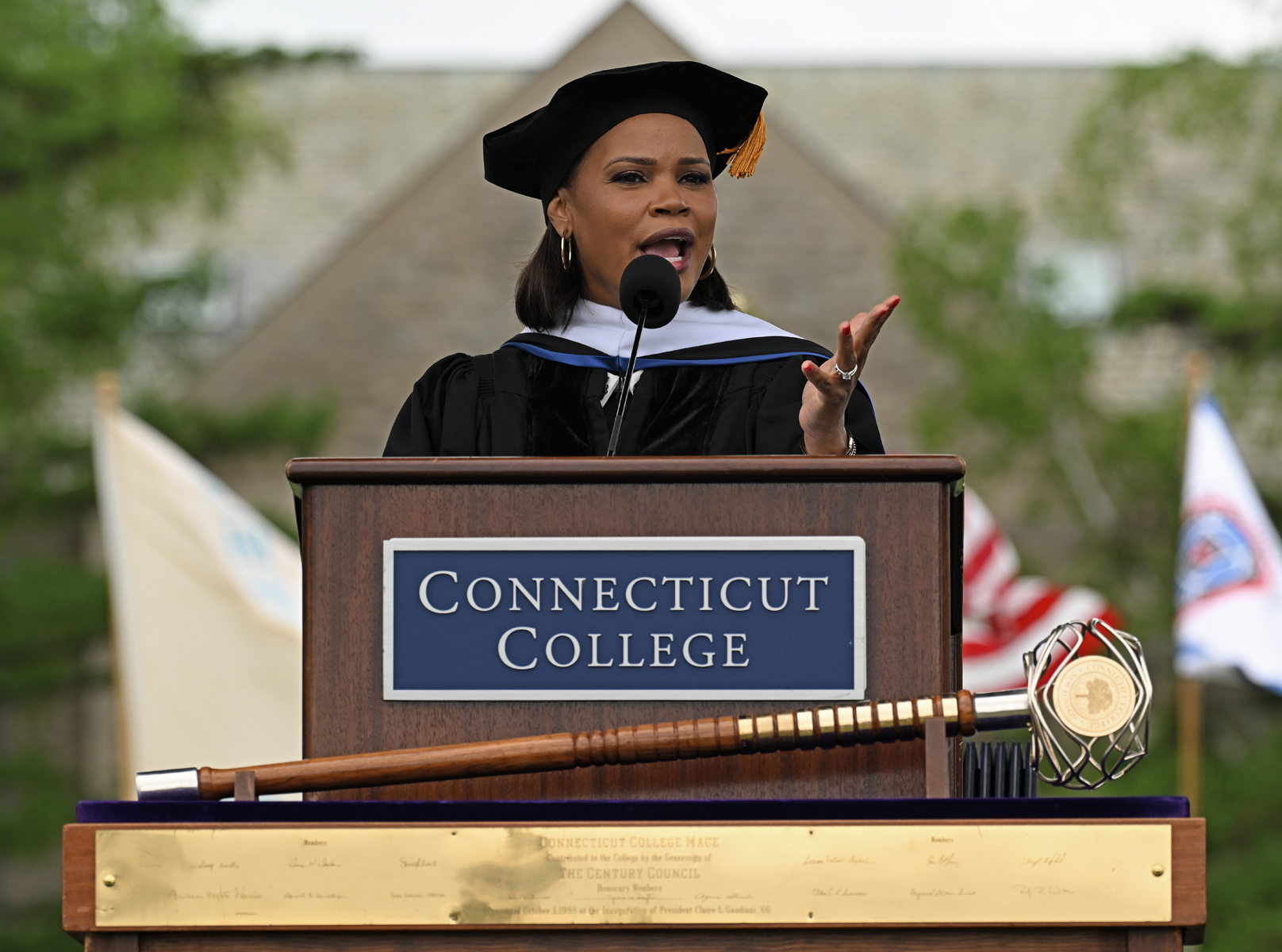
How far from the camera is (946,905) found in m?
1.79

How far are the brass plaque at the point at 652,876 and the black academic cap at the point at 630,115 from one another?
4.37ft

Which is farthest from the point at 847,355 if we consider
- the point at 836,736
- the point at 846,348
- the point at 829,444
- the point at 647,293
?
the point at 836,736

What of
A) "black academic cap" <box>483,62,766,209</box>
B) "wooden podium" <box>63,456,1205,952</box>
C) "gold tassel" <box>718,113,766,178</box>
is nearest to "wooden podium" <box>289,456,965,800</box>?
"wooden podium" <box>63,456,1205,952</box>

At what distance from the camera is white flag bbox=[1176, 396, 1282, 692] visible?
1038 centimetres

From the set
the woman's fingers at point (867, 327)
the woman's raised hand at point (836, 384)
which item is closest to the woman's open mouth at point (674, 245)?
the woman's raised hand at point (836, 384)

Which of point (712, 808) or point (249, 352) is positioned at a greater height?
point (249, 352)

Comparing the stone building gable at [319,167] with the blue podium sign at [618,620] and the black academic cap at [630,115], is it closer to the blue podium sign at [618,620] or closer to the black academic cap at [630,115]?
the black academic cap at [630,115]

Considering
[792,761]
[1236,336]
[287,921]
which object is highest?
[1236,336]

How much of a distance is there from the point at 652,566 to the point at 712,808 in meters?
0.31

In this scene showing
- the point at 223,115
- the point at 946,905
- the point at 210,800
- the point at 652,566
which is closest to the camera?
the point at 946,905

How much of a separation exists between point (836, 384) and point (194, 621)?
8.01m

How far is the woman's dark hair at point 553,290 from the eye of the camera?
3018 mm

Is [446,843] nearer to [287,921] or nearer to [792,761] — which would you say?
[287,921]

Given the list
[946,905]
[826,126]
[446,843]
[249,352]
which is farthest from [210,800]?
[826,126]
